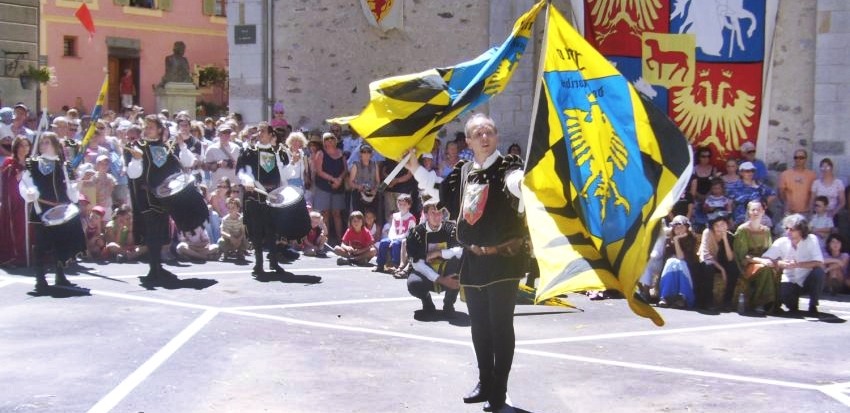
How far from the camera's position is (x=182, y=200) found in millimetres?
13258

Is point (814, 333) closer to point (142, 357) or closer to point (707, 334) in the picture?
point (707, 334)

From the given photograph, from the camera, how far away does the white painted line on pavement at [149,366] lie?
25.0 feet

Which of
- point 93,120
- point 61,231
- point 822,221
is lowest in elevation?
point 61,231

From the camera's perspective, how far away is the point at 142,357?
29.8 feet

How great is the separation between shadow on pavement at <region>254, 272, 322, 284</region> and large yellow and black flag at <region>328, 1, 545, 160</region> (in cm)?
592

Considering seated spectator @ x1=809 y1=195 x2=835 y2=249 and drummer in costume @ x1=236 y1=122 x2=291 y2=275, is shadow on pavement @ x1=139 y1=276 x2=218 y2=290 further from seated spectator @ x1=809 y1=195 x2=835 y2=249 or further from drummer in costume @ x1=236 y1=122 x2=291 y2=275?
seated spectator @ x1=809 y1=195 x2=835 y2=249

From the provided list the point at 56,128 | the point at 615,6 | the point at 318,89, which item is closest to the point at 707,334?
the point at 615,6

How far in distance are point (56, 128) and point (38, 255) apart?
357 centimetres

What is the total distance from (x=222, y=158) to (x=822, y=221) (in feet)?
26.9

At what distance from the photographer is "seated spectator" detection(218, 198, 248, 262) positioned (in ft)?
51.9

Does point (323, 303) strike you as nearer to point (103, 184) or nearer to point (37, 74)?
point (103, 184)

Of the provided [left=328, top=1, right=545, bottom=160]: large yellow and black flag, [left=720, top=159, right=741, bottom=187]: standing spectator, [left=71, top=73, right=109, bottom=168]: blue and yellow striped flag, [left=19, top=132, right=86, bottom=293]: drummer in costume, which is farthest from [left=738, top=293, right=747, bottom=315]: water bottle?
[left=71, top=73, right=109, bottom=168]: blue and yellow striped flag

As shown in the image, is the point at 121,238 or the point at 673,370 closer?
the point at 673,370

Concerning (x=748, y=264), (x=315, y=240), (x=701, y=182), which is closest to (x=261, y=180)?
(x=315, y=240)
